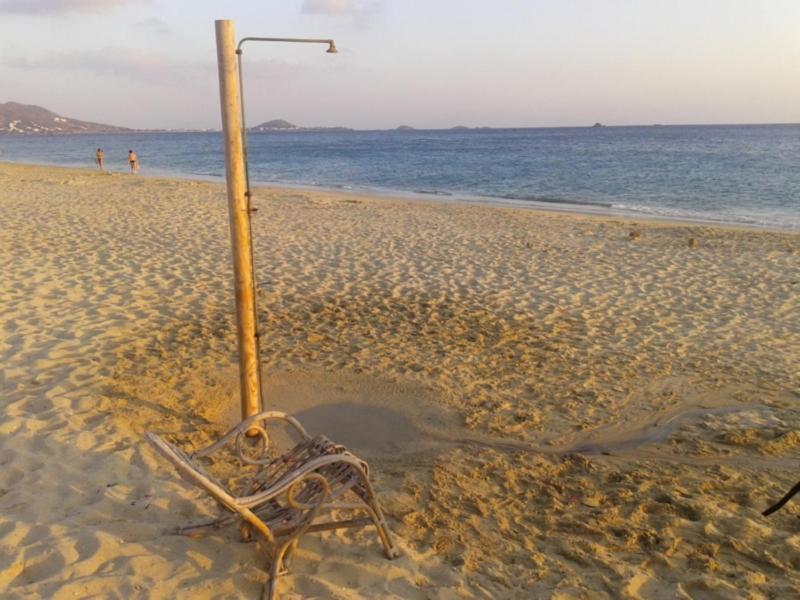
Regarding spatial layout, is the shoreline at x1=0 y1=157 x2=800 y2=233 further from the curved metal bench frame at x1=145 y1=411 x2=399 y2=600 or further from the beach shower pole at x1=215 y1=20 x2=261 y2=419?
the curved metal bench frame at x1=145 y1=411 x2=399 y2=600

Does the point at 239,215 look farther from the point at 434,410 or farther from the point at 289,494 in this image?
the point at 434,410

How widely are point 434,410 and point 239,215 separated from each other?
7.05ft

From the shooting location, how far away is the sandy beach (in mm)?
3111

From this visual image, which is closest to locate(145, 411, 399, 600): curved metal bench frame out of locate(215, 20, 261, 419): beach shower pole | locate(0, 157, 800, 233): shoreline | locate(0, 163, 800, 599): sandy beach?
locate(0, 163, 800, 599): sandy beach

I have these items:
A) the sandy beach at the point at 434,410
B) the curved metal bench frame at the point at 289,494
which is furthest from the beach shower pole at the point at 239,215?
the curved metal bench frame at the point at 289,494

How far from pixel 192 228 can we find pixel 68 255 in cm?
297

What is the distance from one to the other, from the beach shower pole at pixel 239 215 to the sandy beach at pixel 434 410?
0.63 m

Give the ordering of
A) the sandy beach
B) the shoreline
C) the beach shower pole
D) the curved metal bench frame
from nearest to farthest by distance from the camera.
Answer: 1. the curved metal bench frame
2. the sandy beach
3. the beach shower pole
4. the shoreline

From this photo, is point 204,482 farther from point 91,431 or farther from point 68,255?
point 68,255

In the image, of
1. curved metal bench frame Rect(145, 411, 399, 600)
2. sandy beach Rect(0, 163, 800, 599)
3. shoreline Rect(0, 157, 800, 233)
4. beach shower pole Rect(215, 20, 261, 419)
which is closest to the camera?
curved metal bench frame Rect(145, 411, 399, 600)

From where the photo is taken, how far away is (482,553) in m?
3.27

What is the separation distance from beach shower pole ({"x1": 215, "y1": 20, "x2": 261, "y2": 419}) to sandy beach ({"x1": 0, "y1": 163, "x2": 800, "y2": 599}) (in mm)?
631

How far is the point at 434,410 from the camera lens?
5105 mm

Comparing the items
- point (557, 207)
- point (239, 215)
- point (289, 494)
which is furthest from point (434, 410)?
point (557, 207)
